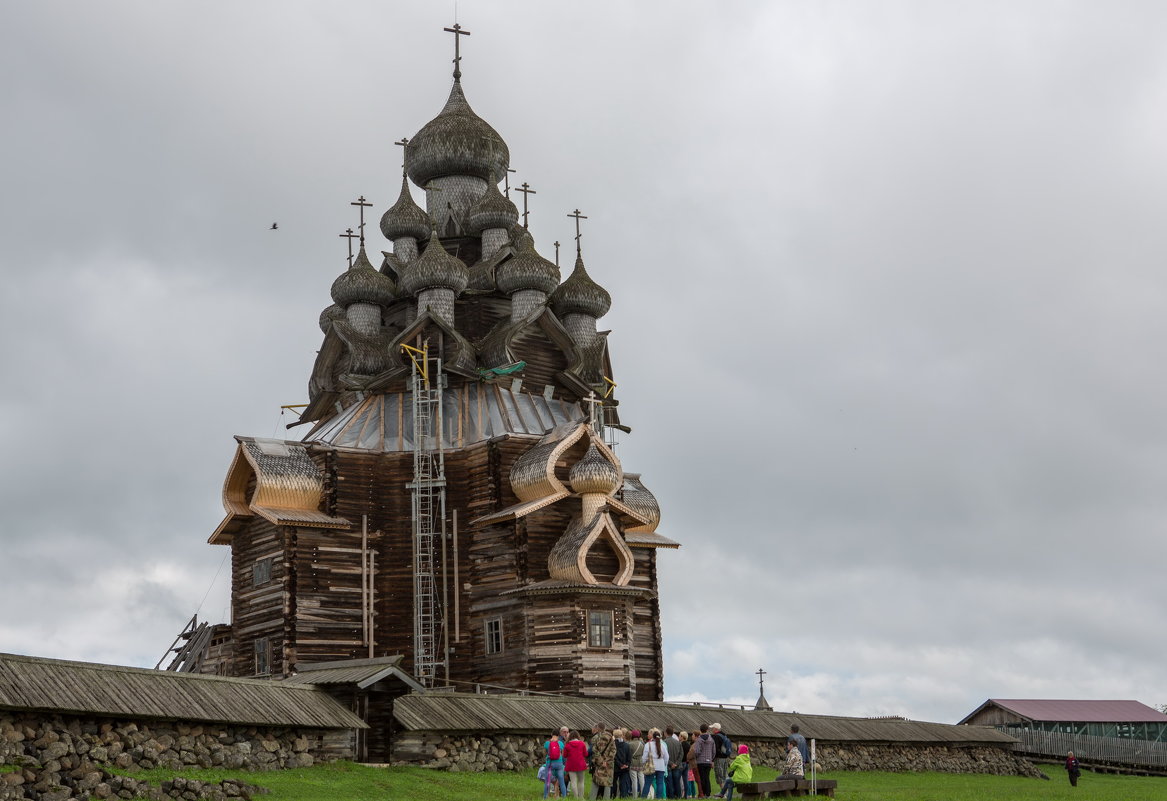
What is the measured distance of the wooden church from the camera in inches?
1384

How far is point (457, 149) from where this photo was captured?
44094mm

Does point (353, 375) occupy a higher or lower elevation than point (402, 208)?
lower

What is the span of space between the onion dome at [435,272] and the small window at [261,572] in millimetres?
8738

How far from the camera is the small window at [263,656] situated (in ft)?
117

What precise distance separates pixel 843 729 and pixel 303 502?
14.0 meters

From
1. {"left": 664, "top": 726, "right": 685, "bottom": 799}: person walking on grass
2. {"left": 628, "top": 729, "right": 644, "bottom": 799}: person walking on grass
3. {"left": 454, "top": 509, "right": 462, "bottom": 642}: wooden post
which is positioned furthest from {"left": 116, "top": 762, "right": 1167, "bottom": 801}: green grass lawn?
{"left": 454, "top": 509, "right": 462, "bottom": 642}: wooden post

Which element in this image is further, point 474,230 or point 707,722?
point 474,230

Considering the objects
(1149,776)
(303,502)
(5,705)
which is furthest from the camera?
(1149,776)

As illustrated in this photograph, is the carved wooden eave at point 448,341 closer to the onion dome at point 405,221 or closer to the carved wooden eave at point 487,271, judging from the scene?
the carved wooden eave at point 487,271

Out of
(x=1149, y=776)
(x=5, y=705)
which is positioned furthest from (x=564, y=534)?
(x=1149, y=776)

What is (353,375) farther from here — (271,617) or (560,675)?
(560,675)

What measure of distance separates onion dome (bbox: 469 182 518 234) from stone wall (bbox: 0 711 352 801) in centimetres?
2212

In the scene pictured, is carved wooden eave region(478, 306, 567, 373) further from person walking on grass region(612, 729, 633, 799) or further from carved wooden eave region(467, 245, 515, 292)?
person walking on grass region(612, 729, 633, 799)

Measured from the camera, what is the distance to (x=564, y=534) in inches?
1410
